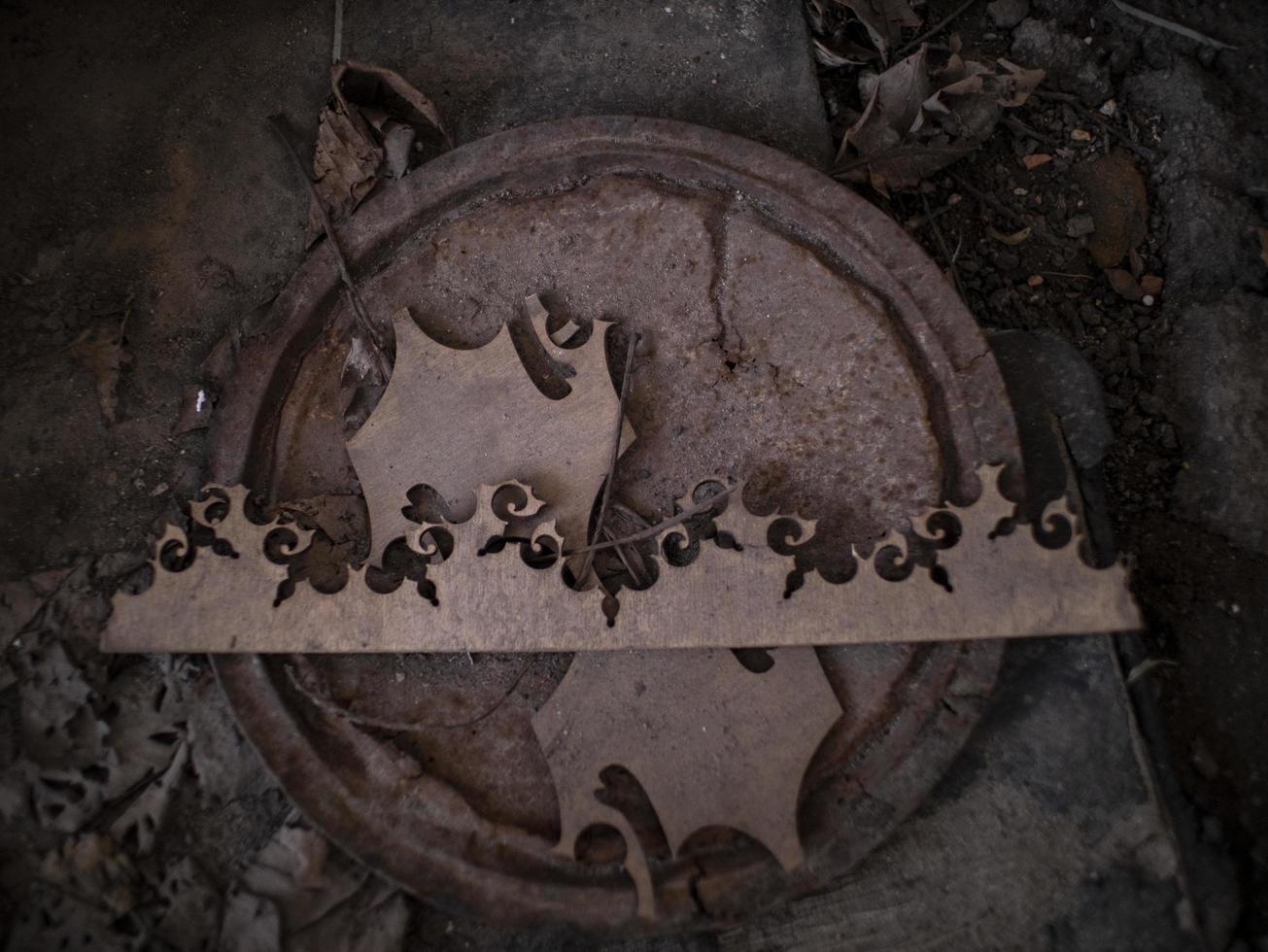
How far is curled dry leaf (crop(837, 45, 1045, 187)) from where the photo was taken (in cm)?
291

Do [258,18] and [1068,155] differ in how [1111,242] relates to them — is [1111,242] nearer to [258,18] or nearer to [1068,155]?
[1068,155]

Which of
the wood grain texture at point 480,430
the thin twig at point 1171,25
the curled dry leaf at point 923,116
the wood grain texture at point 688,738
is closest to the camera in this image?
the wood grain texture at point 688,738

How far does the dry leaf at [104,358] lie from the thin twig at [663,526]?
1742 millimetres

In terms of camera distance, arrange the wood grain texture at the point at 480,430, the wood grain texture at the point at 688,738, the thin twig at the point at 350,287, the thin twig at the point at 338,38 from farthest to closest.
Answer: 1. the thin twig at the point at 338,38
2. the thin twig at the point at 350,287
3. the wood grain texture at the point at 480,430
4. the wood grain texture at the point at 688,738

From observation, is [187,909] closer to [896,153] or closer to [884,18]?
[896,153]

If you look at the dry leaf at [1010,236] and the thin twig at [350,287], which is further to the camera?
the dry leaf at [1010,236]

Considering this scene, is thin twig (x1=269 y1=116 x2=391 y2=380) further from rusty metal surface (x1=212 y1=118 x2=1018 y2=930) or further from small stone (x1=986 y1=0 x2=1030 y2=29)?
small stone (x1=986 y1=0 x2=1030 y2=29)

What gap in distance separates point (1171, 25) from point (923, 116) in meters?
1.01

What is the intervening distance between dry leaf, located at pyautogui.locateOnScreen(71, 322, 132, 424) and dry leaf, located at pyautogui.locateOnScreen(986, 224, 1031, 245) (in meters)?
3.12

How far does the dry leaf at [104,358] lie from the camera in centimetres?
290

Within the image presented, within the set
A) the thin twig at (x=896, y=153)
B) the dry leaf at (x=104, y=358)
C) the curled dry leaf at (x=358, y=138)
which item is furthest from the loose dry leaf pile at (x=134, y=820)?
the thin twig at (x=896, y=153)

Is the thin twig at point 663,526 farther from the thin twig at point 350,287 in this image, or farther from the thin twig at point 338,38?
the thin twig at point 338,38

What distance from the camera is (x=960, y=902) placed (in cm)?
235

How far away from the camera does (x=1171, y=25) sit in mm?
3059
